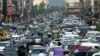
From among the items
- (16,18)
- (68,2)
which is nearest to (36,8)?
(68,2)

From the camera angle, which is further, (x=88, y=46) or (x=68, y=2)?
(x=68, y=2)

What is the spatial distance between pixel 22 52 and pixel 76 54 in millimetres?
2765

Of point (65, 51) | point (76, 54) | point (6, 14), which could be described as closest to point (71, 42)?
point (65, 51)

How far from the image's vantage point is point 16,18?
91.7 metres

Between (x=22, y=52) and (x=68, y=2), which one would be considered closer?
(x=22, y=52)

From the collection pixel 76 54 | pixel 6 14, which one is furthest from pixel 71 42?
pixel 6 14

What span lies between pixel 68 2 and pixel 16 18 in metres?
81.1

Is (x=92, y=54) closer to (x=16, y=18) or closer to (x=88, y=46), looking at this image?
(x=88, y=46)

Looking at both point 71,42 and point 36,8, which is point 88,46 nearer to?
point 71,42

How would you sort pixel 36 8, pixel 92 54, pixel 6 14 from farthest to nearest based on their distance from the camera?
pixel 36 8 < pixel 6 14 < pixel 92 54

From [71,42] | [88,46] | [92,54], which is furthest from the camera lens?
[71,42]

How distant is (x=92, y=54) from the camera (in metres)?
20.2

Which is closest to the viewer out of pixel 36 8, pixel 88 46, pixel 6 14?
pixel 88 46

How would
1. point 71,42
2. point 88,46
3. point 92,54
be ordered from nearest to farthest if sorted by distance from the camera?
1. point 92,54
2. point 88,46
3. point 71,42
